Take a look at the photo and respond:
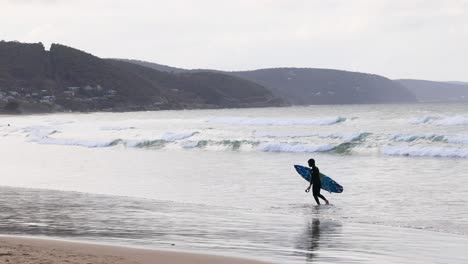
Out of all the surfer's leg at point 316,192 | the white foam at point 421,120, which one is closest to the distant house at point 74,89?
the white foam at point 421,120

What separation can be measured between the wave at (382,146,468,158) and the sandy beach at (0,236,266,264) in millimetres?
21449

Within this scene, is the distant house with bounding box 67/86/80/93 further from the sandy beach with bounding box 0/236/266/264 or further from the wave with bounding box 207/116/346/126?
the sandy beach with bounding box 0/236/266/264

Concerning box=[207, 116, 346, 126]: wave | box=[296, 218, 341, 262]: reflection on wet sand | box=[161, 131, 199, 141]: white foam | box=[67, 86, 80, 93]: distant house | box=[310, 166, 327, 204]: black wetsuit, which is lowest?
box=[296, 218, 341, 262]: reflection on wet sand

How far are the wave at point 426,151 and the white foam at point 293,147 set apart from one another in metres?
3.51

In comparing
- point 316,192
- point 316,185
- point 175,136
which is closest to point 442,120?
point 175,136

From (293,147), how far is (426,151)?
8.00 meters

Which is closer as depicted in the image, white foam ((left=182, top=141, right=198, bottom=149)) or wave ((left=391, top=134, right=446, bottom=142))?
wave ((left=391, top=134, right=446, bottom=142))

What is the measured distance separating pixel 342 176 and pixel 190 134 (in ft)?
87.9

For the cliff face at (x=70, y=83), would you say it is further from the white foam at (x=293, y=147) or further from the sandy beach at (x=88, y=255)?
the sandy beach at (x=88, y=255)

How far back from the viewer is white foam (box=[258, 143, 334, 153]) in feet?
120

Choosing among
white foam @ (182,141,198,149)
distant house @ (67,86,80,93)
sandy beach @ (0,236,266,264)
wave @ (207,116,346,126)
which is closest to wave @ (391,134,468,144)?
white foam @ (182,141,198,149)

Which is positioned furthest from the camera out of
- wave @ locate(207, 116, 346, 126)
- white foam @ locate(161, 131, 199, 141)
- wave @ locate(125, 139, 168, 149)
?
wave @ locate(207, 116, 346, 126)

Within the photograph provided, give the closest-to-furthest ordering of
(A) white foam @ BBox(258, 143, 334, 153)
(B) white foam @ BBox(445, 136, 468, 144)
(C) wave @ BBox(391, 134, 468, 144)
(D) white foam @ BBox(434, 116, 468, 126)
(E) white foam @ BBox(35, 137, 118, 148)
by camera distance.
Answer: (B) white foam @ BBox(445, 136, 468, 144) → (C) wave @ BBox(391, 134, 468, 144) → (A) white foam @ BBox(258, 143, 334, 153) → (E) white foam @ BBox(35, 137, 118, 148) → (D) white foam @ BBox(434, 116, 468, 126)

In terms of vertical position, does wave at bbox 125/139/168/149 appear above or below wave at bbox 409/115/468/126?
below
